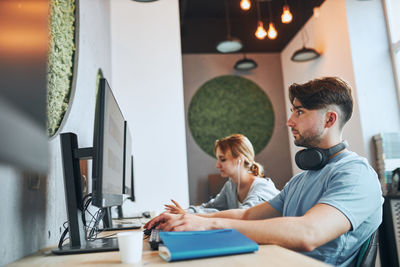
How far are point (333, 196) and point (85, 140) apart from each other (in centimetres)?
144

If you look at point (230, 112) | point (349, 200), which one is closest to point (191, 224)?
point (349, 200)

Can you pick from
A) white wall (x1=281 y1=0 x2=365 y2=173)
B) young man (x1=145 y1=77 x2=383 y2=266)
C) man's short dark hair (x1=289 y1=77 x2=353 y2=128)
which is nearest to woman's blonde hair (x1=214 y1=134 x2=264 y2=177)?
young man (x1=145 y1=77 x2=383 y2=266)

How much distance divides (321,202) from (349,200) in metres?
0.08

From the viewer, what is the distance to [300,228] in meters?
0.95

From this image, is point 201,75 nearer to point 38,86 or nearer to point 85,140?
point 85,140

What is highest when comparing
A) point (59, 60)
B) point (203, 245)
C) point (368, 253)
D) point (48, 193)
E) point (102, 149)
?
point (59, 60)

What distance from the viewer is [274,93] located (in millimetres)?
5770

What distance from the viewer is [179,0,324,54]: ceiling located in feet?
17.2

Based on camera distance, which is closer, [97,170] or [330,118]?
[97,170]

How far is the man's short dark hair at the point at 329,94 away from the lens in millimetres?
1302

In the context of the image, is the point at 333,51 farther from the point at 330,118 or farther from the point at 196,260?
the point at 196,260

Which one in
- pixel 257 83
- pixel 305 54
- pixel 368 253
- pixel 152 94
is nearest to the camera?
pixel 368 253

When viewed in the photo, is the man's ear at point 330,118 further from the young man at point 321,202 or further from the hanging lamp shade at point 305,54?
the hanging lamp shade at point 305,54

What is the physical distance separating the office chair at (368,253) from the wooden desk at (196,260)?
0.37m
